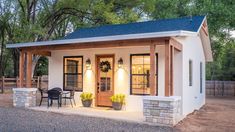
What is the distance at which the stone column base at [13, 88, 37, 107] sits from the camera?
36.4 feet

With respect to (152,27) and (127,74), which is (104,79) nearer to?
(127,74)

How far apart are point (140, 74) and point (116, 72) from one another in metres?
1.01

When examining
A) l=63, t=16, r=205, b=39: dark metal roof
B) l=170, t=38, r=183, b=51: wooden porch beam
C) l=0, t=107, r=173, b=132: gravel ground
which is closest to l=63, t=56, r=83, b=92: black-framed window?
l=63, t=16, r=205, b=39: dark metal roof

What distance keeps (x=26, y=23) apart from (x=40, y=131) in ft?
44.1

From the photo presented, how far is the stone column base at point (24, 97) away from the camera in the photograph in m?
11.1

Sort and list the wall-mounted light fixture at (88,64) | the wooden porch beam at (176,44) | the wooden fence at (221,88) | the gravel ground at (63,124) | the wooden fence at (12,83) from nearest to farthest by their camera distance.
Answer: the gravel ground at (63,124) → the wooden porch beam at (176,44) → the wall-mounted light fixture at (88,64) → the wooden fence at (12,83) → the wooden fence at (221,88)

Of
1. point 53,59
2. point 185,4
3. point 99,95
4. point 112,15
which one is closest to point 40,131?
point 99,95

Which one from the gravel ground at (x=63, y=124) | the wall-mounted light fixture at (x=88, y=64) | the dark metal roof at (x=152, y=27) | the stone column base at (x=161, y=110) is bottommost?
the gravel ground at (x=63, y=124)

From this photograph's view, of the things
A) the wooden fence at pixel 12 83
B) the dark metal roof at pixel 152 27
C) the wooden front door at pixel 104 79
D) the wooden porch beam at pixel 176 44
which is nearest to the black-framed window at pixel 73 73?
the wooden front door at pixel 104 79

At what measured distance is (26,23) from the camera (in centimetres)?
1877

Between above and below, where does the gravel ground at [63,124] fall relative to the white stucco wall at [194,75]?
below

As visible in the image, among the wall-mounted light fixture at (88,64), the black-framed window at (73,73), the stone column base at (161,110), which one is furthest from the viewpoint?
the black-framed window at (73,73)

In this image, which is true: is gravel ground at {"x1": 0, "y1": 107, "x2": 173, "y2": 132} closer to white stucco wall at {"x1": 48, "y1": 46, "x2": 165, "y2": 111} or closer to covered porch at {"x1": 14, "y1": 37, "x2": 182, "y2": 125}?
covered porch at {"x1": 14, "y1": 37, "x2": 182, "y2": 125}

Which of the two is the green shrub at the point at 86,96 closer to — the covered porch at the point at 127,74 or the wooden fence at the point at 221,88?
the covered porch at the point at 127,74
